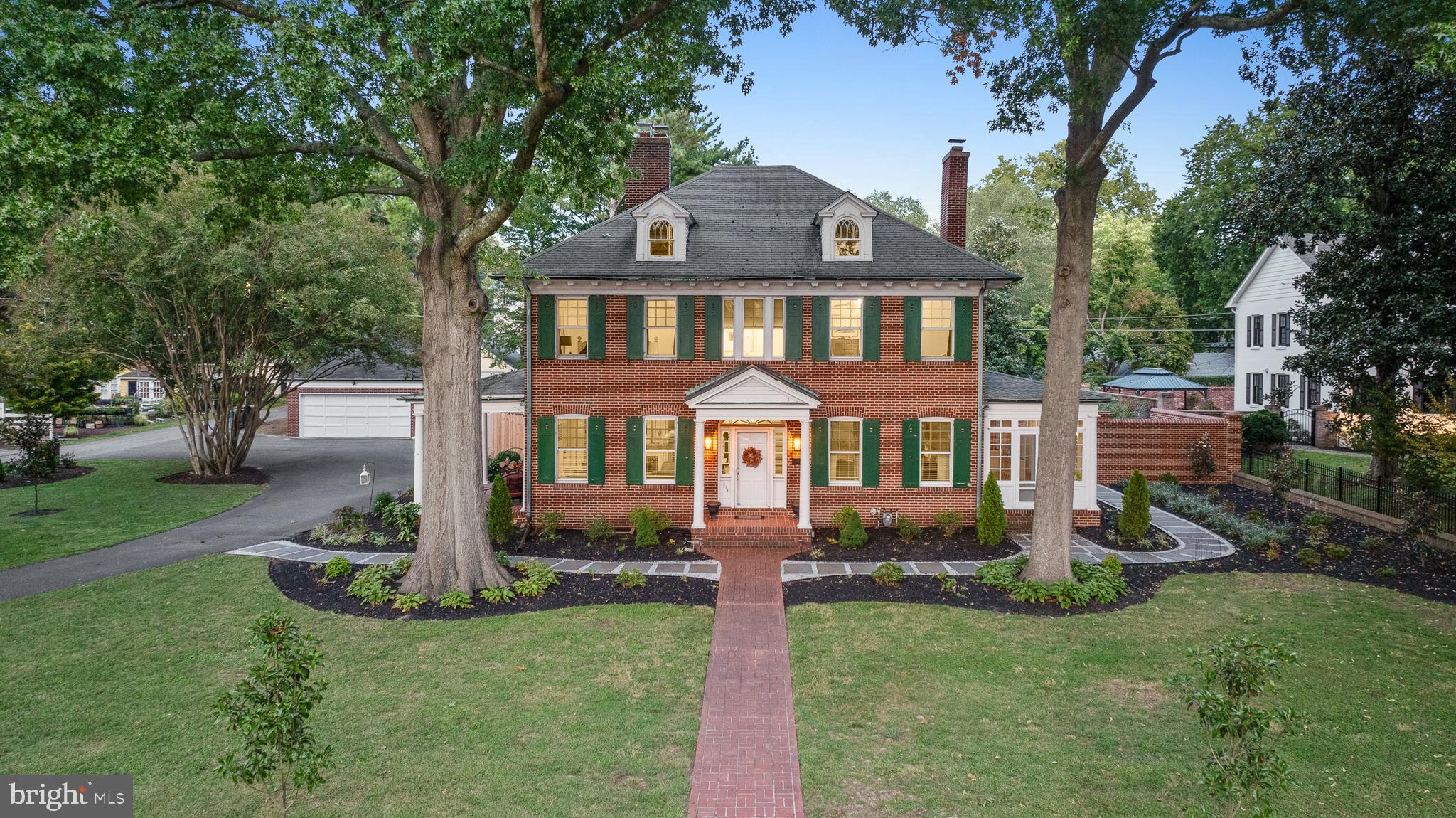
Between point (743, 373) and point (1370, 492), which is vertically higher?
point (743, 373)

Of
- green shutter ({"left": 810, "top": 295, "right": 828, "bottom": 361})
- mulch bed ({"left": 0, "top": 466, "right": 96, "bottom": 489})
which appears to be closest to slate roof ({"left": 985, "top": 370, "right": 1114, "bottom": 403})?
green shutter ({"left": 810, "top": 295, "right": 828, "bottom": 361})

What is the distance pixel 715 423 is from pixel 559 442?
357cm

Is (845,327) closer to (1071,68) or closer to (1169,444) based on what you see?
(1071,68)

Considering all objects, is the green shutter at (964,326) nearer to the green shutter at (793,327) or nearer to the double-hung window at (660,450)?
the green shutter at (793,327)

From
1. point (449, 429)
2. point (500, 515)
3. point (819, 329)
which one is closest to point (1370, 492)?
point (819, 329)

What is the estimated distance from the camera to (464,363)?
10.8 metres

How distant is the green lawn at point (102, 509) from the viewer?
13680 mm

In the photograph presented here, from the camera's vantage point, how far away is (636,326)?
15.0 metres

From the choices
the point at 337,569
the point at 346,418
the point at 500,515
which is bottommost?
the point at 337,569

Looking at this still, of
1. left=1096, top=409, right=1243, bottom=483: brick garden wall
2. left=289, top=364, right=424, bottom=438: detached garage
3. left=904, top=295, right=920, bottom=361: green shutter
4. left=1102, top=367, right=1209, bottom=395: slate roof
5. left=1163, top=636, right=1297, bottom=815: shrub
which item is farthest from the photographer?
left=289, top=364, right=424, bottom=438: detached garage

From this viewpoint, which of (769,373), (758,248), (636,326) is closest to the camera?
(769,373)

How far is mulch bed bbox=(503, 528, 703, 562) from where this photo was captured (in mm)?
13297

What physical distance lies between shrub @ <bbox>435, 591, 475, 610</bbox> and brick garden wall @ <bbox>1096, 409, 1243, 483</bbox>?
1806 cm

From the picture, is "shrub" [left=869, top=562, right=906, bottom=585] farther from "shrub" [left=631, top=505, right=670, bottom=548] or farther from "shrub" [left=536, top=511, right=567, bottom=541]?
"shrub" [left=536, top=511, right=567, bottom=541]
